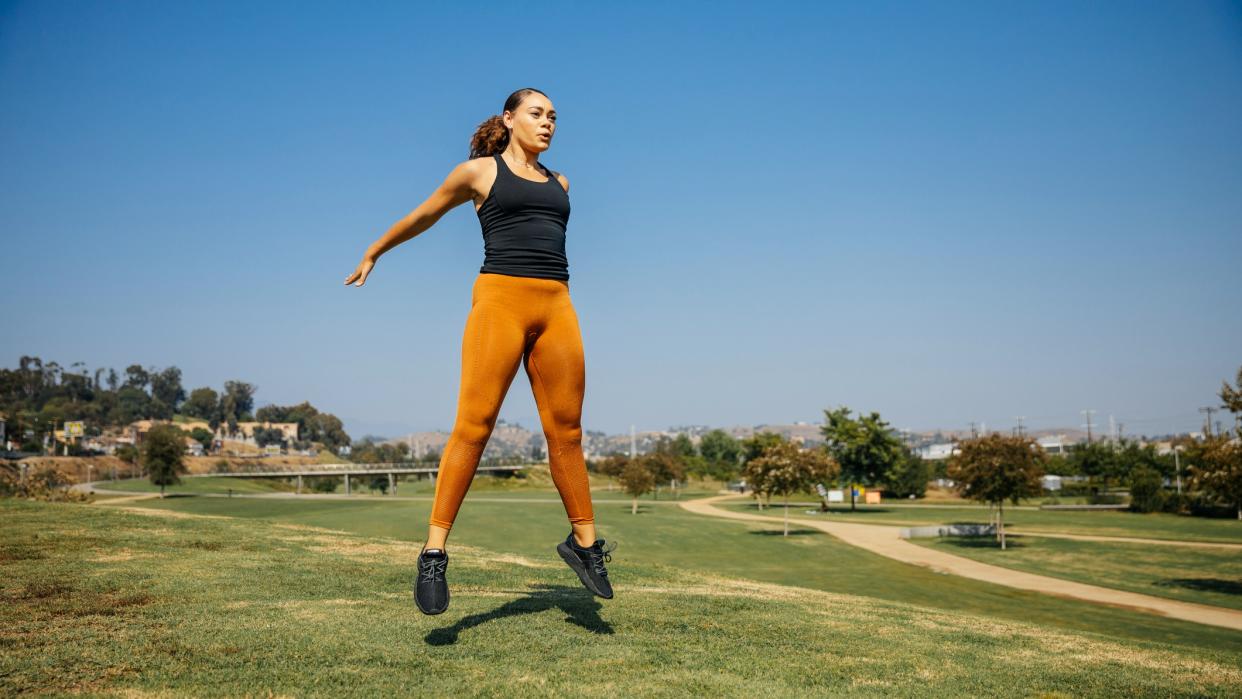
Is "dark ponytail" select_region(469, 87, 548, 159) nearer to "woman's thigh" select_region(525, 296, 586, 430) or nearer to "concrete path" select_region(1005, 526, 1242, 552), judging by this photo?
"woman's thigh" select_region(525, 296, 586, 430)

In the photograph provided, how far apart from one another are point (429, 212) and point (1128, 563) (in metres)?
39.8

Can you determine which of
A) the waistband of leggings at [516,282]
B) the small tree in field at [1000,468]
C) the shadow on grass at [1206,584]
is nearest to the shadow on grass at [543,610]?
the waistband of leggings at [516,282]

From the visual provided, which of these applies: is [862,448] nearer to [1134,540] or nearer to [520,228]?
[1134,540]

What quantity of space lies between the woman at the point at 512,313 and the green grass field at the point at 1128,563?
Answer: 2841 centimetres

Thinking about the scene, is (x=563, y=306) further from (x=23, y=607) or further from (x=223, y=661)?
(x=23, y=607)

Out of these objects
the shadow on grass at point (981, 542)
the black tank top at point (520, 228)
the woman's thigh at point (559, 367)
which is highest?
the black tank top at point (520, 228)

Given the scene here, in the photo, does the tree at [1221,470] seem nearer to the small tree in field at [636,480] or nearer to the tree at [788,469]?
the tree at [788,469]

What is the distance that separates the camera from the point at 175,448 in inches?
2680

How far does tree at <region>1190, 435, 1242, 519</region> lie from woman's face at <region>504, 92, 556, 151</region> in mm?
26614

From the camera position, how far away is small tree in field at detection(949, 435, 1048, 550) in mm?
42844

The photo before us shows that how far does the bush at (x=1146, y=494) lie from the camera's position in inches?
2704

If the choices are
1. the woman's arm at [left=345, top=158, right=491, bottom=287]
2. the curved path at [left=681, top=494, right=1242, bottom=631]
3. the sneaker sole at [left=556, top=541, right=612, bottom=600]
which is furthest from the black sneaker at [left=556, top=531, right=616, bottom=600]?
the curved path at [left=681, top=494, right=1242, bottom=631]

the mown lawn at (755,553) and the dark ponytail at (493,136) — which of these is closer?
the dark ponytail at (493,136)

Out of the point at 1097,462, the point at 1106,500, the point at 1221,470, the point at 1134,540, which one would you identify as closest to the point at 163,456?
the point at 1134,540
